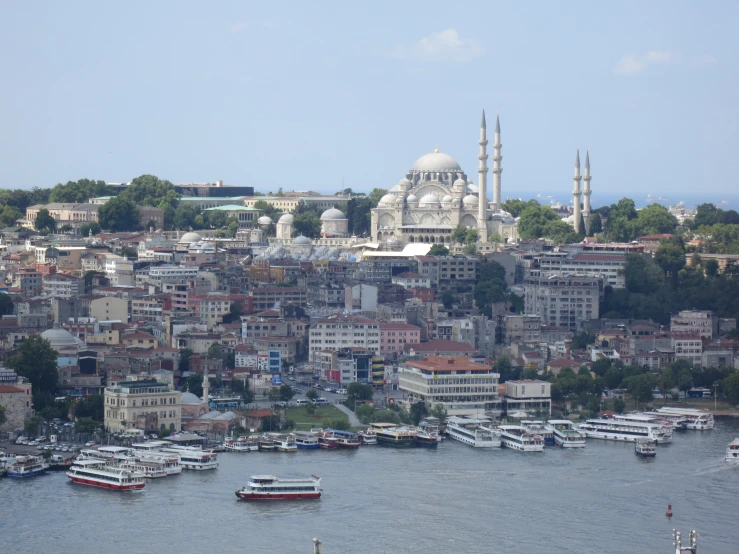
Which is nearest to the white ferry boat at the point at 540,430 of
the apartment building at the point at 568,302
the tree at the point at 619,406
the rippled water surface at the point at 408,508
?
the rippled water surface at the point at 408,508

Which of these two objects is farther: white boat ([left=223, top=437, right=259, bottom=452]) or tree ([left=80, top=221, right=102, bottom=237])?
tree ([left=80, top=221, right=102, bottom=237])

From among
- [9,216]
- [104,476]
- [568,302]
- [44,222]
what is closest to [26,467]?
[104,476]

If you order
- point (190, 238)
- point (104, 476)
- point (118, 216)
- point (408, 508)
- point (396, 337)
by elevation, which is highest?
point (118, 216)

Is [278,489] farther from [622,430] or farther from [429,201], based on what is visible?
[429,201]

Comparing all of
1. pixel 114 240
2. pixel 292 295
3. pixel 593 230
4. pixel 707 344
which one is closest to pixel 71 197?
pixel 114 240

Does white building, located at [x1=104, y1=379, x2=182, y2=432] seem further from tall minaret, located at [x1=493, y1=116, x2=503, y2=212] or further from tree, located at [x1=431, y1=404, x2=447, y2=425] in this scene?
tall minaret, located at [x1=493, y1=116, x2=503, y2=212]

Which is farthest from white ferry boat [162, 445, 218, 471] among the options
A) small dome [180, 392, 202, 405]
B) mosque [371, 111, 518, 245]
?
mosque [371, 111, 518, 245]

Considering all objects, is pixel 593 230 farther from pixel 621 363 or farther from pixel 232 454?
pixel 232 454
